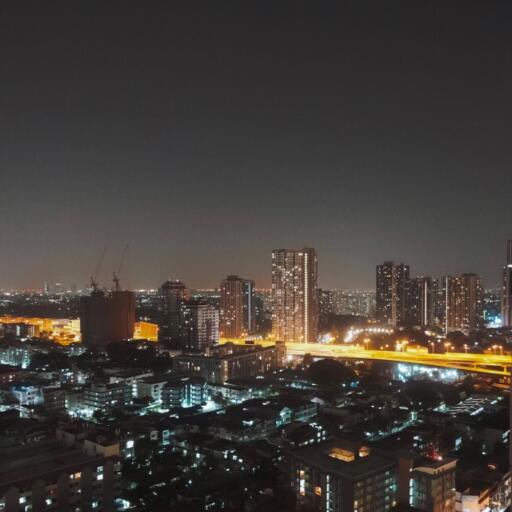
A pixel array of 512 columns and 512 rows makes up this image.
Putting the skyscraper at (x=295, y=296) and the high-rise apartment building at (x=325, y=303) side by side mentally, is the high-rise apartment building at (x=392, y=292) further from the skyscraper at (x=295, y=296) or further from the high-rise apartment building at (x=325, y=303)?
the skyscraper at (x=295, y=296)

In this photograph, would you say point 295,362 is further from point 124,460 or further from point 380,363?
point 124,460

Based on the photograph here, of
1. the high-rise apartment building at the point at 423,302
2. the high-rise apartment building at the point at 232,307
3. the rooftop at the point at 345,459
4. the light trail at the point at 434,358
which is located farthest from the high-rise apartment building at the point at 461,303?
the rooftop at the point at 345,459

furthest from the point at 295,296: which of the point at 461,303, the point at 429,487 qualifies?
the point at 429,487

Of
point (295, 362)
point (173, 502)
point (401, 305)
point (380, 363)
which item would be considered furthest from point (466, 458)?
point (401, 305)

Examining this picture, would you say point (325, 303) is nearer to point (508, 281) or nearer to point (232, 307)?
point (232, 307)

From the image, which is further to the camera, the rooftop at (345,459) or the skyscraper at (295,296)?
the skyscraper at (295,296)

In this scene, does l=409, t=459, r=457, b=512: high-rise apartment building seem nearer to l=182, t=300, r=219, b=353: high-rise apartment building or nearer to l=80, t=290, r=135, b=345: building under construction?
l=182, t=300, r=219, b=353: high-rise apartment building

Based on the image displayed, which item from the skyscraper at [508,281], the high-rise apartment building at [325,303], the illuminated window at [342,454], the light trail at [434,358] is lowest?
the light trail at [434,358]

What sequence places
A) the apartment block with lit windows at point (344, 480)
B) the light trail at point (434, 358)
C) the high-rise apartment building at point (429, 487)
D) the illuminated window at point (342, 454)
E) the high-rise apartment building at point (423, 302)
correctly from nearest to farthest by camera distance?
the apartment block with lit windows at point (344, 480)
the high-rise apartment building at point (429, 487)
the illuminated window at point (342, 454)
the light trail at point (434, 358)
the high-rise apartment building at point (423, 302)
